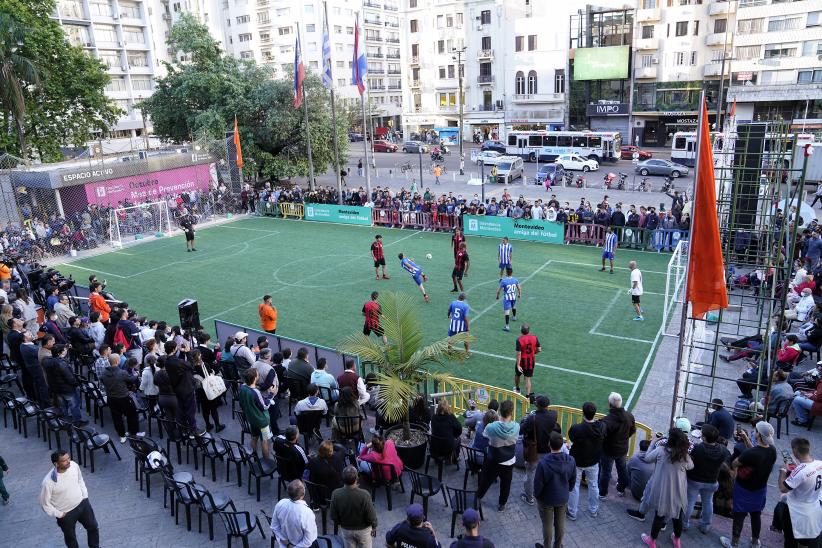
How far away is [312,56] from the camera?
76625 millimetres

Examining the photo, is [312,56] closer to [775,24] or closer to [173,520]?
[775,24]

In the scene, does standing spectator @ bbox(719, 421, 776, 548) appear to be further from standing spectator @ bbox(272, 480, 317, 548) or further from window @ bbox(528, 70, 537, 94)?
window @ bbox(528, 70, 537, 94)

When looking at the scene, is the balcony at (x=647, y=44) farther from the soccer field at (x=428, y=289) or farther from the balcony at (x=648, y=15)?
the soccer field at (x=428, y=289)

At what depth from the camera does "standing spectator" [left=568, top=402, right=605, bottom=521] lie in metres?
8.13

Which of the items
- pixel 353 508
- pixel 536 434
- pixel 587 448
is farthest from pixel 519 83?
pixel 353 508

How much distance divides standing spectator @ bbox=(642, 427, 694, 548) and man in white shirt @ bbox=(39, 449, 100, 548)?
23.2 ft

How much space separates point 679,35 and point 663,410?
5446 centimetres

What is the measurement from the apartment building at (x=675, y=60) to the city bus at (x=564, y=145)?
1179cm

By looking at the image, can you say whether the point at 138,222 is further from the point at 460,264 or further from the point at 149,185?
the point at 460,264

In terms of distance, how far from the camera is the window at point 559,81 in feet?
204

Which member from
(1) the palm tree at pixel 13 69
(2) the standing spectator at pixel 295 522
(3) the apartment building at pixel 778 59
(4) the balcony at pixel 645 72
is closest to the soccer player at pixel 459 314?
(2) the standing spectator at pixel 295 522

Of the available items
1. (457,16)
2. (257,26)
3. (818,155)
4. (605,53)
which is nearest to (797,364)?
(818,155)

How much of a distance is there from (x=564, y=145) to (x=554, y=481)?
4581 cm

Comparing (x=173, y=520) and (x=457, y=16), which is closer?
(x=173, y=520)
